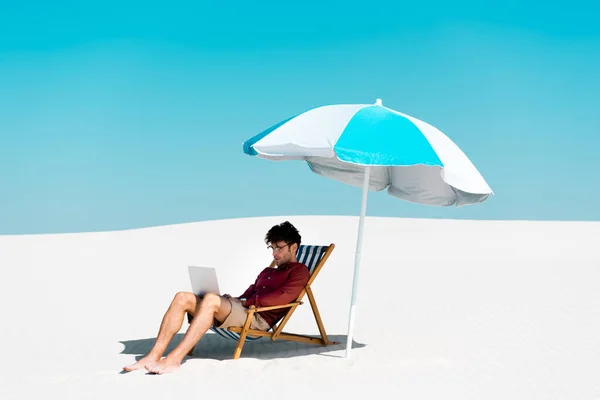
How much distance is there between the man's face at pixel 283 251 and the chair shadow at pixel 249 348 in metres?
0.81

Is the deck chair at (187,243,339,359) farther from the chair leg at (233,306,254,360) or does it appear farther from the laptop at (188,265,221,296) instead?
the laptop at (188,265,221,296)

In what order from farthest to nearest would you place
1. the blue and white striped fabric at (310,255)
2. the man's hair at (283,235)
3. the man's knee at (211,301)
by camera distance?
1. the blue and white striped fabric at (310,255)
2. the man's hair at (283,235)
3. the man's knee at (211,301)

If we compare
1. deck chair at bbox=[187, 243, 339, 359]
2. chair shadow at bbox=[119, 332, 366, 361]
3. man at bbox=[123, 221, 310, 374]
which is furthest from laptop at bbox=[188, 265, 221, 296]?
chair shadow at bbox=[119, 332, 366, 361]

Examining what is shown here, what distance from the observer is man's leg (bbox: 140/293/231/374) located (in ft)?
19.1

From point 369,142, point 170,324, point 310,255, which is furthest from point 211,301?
point 369,142

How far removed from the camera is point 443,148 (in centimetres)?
601

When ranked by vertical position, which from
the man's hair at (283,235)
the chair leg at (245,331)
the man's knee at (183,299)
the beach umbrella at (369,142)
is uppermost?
the beach umbrella at (369,142)

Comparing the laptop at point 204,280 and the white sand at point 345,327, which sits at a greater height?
the laptop at point 204,280

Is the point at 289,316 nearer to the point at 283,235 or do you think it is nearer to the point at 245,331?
the point at 245,331

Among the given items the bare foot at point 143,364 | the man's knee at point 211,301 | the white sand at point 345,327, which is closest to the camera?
the white sand at point 345,327

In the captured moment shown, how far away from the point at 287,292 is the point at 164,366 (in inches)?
45.5

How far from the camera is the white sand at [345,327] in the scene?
5.66 meters

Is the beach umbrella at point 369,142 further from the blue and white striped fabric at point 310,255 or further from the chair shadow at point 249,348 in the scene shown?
Result: the chair shadow at point 249,348

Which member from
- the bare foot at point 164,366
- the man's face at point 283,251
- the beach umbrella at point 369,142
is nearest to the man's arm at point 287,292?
the man's face at point 283,251
